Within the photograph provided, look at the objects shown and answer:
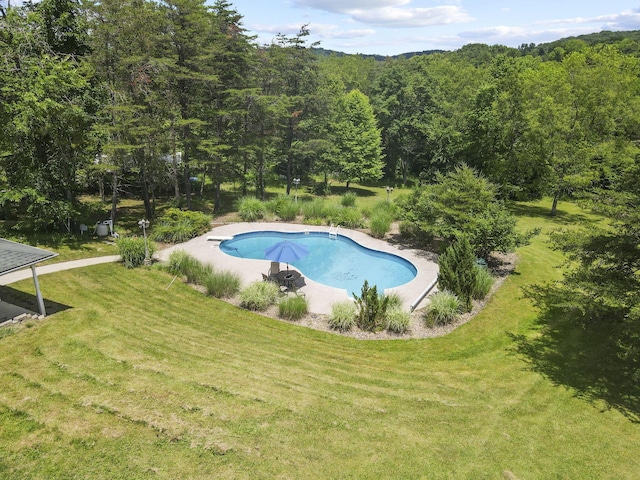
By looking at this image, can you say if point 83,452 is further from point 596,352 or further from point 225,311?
point 596,352

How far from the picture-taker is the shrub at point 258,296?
555 inches

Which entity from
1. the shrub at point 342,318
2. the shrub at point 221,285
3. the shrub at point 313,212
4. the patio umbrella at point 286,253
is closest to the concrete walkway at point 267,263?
the shrub at point 313,212

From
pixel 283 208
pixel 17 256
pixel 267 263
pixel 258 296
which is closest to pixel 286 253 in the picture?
pixel 258 296

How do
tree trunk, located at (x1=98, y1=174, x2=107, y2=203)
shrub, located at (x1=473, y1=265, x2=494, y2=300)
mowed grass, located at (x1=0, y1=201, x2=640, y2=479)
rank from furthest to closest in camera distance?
tree trunk, located at (x1=98, y1=174, x2=107, y2=203), shrub, located at (x1=473, y1=265, x2=494, y2=300), mowed grass, located at (x1=0, y1=201, x2=640, y2=479)

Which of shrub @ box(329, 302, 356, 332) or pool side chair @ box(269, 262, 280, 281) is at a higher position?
pool side chair @ box(269, 262, 280, 281)

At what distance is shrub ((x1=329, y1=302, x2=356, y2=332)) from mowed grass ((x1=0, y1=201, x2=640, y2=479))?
0.67 m

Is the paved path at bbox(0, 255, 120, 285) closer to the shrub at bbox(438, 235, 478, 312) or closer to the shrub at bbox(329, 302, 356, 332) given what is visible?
the shrub at bbox(329, 302, 356, 332)

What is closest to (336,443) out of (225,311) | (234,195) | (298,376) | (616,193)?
(298,376)

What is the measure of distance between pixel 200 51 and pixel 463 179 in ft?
52.7

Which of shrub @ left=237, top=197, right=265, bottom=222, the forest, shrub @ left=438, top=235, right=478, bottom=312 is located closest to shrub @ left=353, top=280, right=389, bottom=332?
shrub @ left=438, top=235, right=478, bottom=312

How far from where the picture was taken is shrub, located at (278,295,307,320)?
13.5 meters

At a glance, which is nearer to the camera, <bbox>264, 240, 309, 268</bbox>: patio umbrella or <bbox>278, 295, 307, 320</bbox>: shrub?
<bbox>278, 295, 307, 320</bbox>: shrub

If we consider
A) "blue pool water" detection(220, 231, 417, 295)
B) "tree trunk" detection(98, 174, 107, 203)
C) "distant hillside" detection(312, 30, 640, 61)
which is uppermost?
"distant hillside" detection(312, 30, 640, 61)

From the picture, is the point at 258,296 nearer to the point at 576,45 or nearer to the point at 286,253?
the point at 286,253
